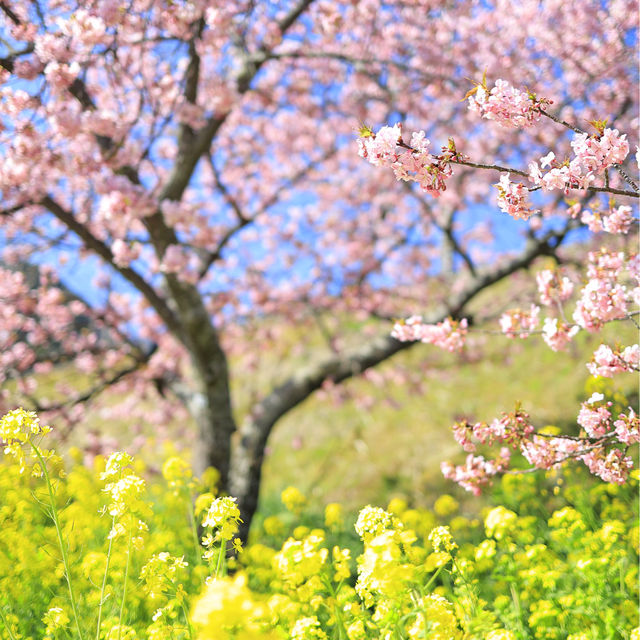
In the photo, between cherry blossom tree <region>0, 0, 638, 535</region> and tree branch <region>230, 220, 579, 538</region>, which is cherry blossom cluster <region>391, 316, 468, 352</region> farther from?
tree branch <region>230, 220, 579, 538</region>

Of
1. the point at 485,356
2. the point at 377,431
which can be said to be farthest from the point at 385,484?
the point at 485,356

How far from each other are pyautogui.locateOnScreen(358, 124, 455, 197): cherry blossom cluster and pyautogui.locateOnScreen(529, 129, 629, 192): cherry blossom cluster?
41 cm

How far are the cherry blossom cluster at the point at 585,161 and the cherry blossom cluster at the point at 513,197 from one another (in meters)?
0.08

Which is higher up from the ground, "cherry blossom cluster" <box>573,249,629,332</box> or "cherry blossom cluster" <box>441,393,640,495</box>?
"cherry blossom cluster" <box>573,249,629,332</box>

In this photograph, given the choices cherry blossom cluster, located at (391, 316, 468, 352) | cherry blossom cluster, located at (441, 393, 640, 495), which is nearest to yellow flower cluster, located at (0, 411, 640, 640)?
cherry blossom cluster, located at (441, 393, 640, 495)

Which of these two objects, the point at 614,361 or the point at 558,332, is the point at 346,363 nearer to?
the point at 558,332

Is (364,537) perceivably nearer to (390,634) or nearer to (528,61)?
(390,634)

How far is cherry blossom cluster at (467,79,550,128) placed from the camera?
2203mm

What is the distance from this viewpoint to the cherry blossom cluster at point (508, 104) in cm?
220

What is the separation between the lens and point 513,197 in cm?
232

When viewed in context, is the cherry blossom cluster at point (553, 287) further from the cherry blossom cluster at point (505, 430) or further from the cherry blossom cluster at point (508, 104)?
the cherry blossom cluster at point (508, 104)

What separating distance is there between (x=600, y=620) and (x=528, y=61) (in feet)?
22.9

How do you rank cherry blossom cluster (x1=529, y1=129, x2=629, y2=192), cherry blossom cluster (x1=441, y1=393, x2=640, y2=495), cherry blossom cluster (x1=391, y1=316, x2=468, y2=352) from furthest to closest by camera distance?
cherry blossom cluster (x1=391, y1=316, x2=468, y2=352), cherry blossom cluster (x1=441, y1=393, x2=640, y2=495), cherry blossom cluster (x1=529, y1=129, x2=629, y2=192)

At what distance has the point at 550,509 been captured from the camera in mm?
5773
